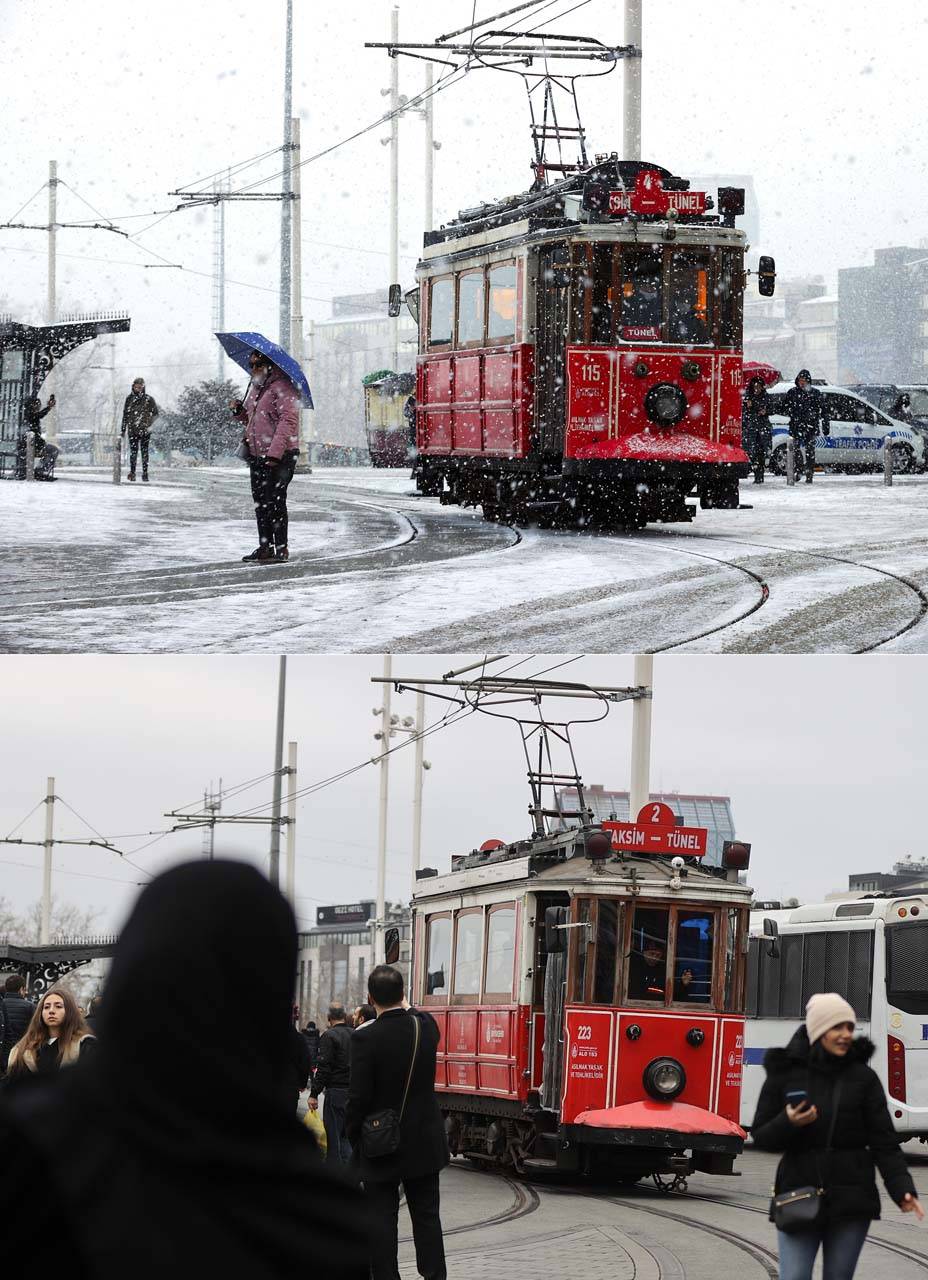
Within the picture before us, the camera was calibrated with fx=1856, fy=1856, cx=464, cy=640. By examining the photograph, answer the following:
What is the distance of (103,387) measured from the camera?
978cm

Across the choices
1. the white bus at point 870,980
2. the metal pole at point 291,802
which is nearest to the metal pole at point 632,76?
the white bus at point 870,980

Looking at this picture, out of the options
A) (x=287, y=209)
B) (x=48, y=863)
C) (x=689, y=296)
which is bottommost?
(x=48, y=863)

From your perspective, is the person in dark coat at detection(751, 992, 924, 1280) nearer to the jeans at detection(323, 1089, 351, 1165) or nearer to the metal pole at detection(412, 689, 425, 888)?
the jeans at detection(323, 1089, 351, 1165)

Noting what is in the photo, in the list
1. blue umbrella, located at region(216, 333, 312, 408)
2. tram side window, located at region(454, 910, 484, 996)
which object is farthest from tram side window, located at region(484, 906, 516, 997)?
blue umbrella, located at region(216, 333, 312, 408)

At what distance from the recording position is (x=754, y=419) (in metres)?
11.4

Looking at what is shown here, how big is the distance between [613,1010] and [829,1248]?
20.7 feet

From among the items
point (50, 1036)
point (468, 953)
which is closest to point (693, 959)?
point (468, 953)

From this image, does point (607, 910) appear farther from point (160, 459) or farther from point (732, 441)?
point (160, 459)

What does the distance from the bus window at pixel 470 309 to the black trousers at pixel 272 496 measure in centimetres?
191

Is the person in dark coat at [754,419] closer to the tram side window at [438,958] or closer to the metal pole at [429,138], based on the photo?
the metal pole at [429,138]

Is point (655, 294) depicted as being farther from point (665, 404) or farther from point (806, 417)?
point (806, 417)

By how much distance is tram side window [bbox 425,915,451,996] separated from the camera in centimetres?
1386

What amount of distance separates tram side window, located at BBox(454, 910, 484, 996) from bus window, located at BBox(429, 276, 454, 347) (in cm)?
412

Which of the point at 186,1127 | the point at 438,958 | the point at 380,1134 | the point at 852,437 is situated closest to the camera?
the point at 186,1127
